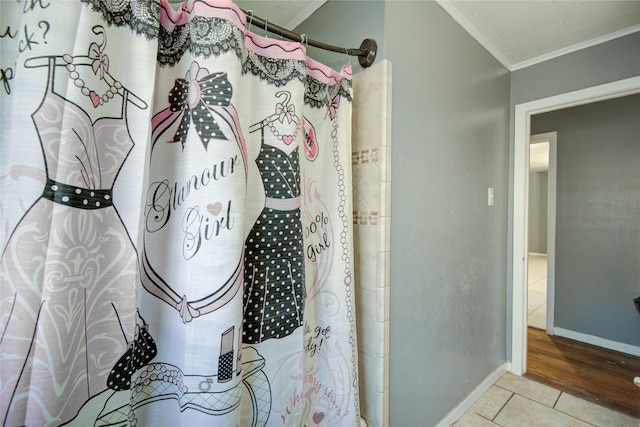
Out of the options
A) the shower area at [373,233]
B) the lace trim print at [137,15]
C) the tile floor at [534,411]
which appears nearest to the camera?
the lace trim print at [137,15]

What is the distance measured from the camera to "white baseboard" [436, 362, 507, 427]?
55.4 inches

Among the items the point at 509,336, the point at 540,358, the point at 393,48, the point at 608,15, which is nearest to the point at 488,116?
the point at 608,15

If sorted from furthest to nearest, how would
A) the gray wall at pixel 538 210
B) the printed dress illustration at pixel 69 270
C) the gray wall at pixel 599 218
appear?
the gray wall at pixel 538 210, the gray wall at pixel 599 218, the printed dress illustration at pixel 69 270

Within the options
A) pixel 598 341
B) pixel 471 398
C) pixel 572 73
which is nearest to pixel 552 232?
pixel 598 341

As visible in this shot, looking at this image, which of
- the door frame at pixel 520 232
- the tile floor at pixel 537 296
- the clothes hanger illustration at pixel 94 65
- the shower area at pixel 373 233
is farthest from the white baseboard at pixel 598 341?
the clothes hanger illustration at pixel 94 65

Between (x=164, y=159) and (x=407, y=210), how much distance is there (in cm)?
94

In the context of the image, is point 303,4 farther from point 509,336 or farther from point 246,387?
point 509,336

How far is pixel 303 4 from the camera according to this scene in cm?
135

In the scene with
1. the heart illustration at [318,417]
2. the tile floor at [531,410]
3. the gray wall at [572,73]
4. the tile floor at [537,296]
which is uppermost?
the gray wall at [572,73]

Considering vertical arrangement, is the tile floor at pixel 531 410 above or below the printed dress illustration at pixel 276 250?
below

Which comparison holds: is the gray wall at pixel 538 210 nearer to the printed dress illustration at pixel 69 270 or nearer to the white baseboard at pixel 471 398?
the white baseboard at pixel 471 398

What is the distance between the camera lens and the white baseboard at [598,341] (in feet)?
7.22

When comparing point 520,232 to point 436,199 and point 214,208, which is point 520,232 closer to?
point 436,199

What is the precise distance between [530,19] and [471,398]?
220 cm
